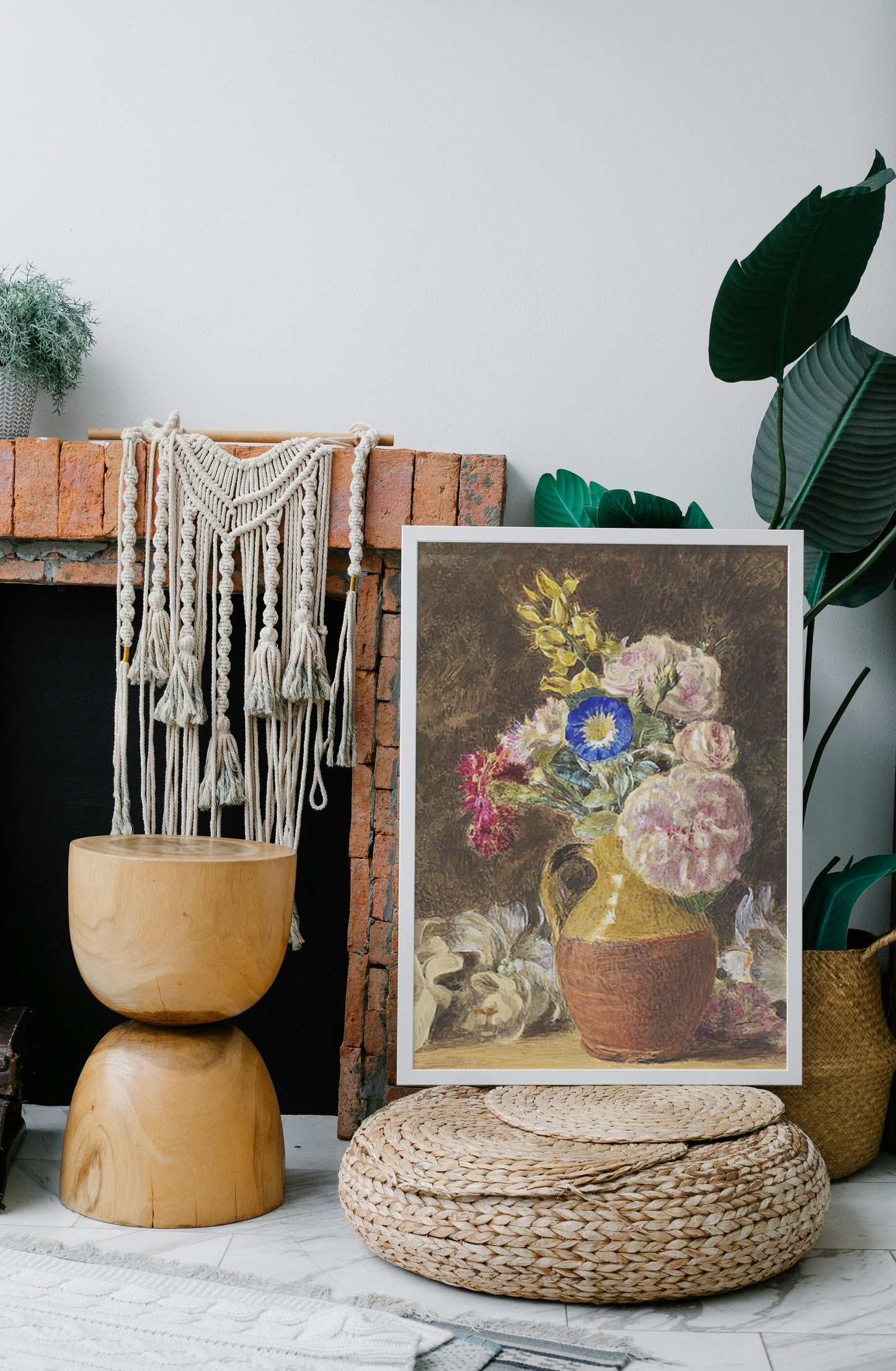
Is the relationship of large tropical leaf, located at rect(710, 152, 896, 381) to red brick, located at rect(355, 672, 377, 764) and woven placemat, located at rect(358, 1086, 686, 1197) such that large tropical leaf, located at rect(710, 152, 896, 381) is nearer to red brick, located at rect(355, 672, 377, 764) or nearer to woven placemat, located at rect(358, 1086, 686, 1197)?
red brick, located at rect(355, 672, 377, 764)

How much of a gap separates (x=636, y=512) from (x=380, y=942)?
0.91 meters

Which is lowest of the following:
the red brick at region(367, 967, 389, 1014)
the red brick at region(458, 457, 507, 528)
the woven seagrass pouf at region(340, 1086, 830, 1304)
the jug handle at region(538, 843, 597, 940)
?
the woven seagrass pouf at region(340, 1086, 830, 1304)

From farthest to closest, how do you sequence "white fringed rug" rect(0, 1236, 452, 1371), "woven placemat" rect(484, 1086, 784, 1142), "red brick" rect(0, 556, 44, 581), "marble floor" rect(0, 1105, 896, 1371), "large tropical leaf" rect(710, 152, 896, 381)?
"red brick" rect(0, 556, 44, 581) → "large tropical leaf" rect(710, 152, 896, 381) → "woven placemat" rect(484, 1086, 784, 1142) → "marble floor" rect(0, 1105, 896, 1371) → "white fringed rug" rect(0, 1236, 452, 1371)

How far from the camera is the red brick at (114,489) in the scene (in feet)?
6.61

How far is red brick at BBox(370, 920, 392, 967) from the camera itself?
2035 mm

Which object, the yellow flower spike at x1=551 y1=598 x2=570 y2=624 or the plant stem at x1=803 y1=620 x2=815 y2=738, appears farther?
the plant stem at x1=803 y1=620 x2=815 y2=738

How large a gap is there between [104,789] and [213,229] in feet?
3.77

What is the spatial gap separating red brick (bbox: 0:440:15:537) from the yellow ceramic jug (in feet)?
3.78

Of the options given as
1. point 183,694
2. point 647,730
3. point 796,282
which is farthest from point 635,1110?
point 796,282

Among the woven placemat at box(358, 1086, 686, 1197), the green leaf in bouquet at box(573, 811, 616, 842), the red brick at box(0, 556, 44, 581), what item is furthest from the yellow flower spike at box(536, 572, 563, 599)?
the red brick at box(0, 556, 44, 581)

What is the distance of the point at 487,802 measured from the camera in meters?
1.86

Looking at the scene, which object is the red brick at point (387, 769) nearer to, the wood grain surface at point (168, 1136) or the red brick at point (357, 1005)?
the red brick at point (357, 1005)

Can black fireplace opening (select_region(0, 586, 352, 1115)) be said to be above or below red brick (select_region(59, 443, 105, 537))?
below

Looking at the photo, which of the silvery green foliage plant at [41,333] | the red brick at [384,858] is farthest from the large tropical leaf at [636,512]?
the silvery green foliage plant at [41,333]
